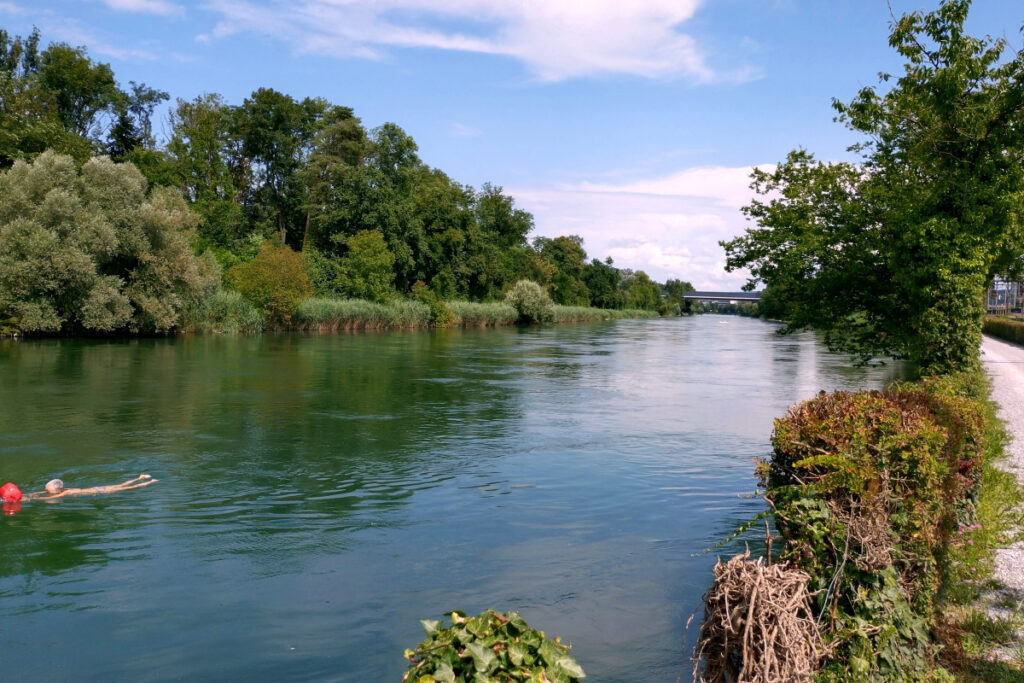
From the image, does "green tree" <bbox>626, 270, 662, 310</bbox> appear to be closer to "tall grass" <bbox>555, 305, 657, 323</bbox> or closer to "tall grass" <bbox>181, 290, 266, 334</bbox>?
"tall grass" <bbox>555, 305, 657, 323</bbox>

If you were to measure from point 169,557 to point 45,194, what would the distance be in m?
39.1

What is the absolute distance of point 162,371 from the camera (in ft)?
89.0

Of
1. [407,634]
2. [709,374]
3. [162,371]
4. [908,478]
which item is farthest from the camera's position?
[709,374]

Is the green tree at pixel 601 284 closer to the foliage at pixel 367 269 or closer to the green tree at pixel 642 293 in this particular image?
the green tree at pixel 642 293

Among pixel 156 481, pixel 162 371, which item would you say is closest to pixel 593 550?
pixel 156 481

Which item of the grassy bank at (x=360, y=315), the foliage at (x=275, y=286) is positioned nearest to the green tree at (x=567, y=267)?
the grassy bank at (x=360, y=315)

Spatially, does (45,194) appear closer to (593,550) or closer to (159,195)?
(159,195)

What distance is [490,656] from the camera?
290cm

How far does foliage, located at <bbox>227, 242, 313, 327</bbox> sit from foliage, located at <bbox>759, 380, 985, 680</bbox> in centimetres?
5103

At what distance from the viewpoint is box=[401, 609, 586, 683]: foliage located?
113 inches

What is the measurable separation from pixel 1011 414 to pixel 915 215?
4.54 m

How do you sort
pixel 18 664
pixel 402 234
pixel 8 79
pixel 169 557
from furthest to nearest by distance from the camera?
pixel 402 234 < pixel 8 79 < pixel 169 557 < pixel 18 664

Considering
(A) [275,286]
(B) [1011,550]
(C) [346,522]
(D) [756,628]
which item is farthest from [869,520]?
(A) [275,286]

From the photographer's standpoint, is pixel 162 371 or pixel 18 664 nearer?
pixel 18 664
